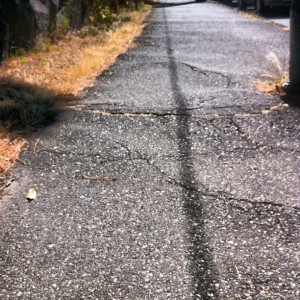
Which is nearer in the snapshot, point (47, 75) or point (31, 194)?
point (31, 194)

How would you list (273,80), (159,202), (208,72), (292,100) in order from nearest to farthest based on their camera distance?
(159,202) → (292,100) → (273,80) → (208,72)

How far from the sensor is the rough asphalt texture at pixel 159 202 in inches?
85.9

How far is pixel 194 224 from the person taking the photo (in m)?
2.61

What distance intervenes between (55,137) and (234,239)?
1.98 meters

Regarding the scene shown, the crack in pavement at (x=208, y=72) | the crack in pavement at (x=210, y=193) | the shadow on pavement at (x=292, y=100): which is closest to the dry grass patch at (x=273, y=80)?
the shadow on pavement at (x=292, y=100)

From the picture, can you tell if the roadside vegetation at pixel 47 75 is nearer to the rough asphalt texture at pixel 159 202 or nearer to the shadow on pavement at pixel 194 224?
the rough asphalt texture at pixel 159 202

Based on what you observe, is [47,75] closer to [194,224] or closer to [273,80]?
[273,80]

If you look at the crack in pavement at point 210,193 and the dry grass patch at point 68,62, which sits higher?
the dry grass patch at point 68,62

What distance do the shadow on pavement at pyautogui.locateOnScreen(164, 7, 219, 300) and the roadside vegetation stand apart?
124cm

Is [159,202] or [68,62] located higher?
[68,62]

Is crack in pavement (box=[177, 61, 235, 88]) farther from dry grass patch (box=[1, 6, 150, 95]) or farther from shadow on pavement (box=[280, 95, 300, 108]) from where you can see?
dry grass patch (box=[1, 6, 150, 95])

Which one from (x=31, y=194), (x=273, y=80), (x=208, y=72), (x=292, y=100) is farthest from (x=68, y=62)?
(x=31, y=194)

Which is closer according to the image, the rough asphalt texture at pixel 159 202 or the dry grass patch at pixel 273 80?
the rough asphalt texture at pixel 159 202

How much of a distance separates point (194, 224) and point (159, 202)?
0.33 m
